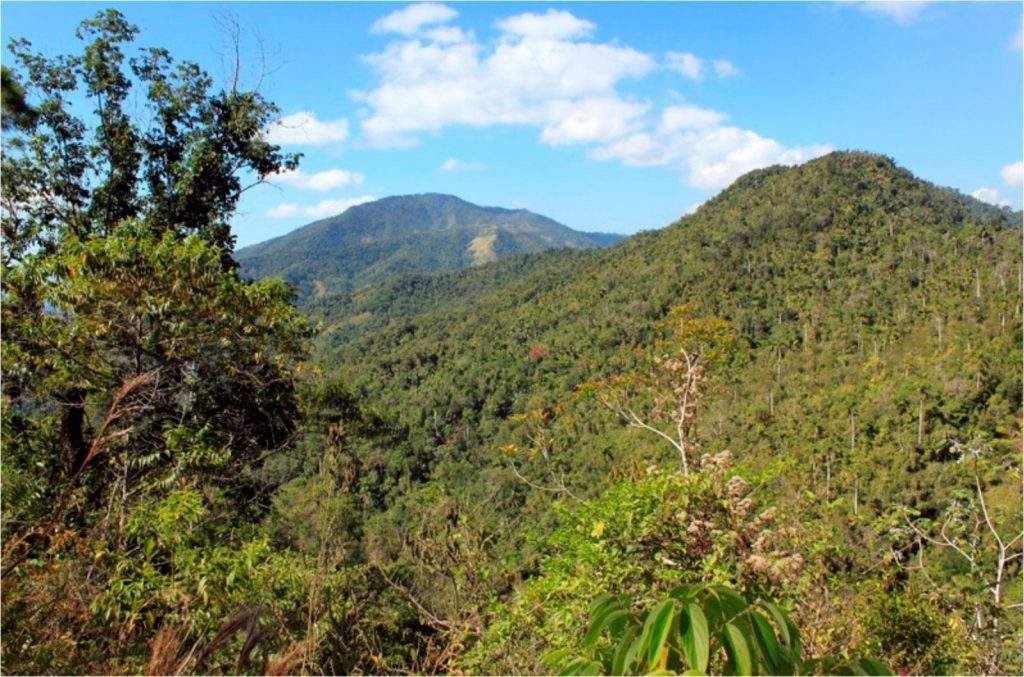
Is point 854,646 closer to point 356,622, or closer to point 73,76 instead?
point 356,622

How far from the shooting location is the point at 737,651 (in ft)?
2.56

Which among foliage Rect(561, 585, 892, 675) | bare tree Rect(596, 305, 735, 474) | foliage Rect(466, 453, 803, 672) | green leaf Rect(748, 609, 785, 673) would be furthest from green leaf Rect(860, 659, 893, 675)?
bare tree Rect(596, 305, 735, 474)

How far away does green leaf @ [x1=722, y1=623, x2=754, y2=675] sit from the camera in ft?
2.51

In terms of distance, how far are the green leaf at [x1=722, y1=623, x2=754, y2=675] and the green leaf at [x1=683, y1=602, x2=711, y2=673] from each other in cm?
3

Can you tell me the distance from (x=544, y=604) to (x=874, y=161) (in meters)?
87.4

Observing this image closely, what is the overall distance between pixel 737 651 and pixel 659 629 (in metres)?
0.09

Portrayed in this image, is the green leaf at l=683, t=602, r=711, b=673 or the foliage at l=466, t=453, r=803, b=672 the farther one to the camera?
the foliage at l=466, t=453, r=803, b=672

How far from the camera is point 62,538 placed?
7.03 feet

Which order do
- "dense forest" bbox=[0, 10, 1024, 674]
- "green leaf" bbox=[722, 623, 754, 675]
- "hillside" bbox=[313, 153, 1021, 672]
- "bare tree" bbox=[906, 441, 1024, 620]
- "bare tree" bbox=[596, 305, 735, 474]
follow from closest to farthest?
1. "green leaf" bbox=[722, 623, 754, 675]
2. "dense forest" bbox=[0, 10, 1024, 674]
3. "bare tree" bbox=[596, 305, 735, 474]
4. "bare tree" bbox=[906, 441, 1024, 620]
5. "hillside" bbox=[313, 153, 1021, 672]

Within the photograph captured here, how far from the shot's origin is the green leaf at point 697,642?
77 centimetres

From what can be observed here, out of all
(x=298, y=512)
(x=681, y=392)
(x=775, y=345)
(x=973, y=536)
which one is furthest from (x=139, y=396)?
(x=775, y=345)

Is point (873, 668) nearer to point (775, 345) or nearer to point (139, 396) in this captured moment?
point (139, 396)

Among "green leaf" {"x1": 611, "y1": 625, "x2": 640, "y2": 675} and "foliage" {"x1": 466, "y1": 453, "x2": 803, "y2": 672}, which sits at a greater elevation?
"green leaf" {"x1": 611, "y1": 625, "x2": 640, "y2": 675}

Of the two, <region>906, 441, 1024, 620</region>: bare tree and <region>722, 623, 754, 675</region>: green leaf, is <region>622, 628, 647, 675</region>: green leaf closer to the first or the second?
<region>722, 623, 754, 675</region>: green leaf
